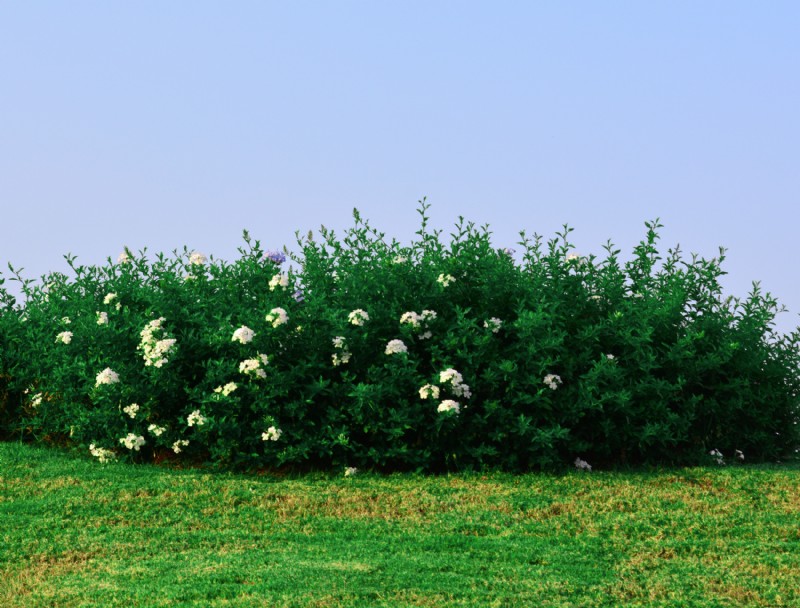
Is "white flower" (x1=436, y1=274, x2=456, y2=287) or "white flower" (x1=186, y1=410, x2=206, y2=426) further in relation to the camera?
"white flower" (x1=436, y1=274, x2=456, y2=287)

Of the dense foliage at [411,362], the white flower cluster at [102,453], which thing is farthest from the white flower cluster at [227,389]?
the white flower cluster at [102,453]

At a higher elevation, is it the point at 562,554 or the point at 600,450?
the point at 600,450

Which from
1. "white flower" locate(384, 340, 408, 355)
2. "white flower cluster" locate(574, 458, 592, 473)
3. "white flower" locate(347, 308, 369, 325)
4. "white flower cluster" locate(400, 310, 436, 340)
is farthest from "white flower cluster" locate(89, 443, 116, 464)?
"white flower cluster" locate(574, 458, 592, 473)

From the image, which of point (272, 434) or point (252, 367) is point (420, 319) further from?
point (272, 434)

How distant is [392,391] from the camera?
9.17 metres

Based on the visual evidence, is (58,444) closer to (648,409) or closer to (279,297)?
(279,297)

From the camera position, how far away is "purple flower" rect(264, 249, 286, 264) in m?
10.7

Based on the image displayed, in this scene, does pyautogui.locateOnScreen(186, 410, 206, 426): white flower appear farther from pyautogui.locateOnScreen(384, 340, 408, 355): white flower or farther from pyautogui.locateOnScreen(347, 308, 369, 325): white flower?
pyautogui.locateOnScreen(384, 340, 408, 355): white flower

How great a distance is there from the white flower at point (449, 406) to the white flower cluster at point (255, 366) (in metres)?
1.75

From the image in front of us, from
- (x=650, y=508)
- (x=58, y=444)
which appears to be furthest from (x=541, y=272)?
(x=58, y=444)

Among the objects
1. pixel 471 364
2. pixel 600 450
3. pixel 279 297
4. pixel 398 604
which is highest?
pixel 279 297

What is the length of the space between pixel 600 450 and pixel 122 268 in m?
5.97

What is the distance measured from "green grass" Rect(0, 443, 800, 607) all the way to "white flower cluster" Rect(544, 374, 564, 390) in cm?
91

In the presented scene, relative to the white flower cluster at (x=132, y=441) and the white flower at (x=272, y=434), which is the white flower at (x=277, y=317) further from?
the white flower cluster at (x=132, y=441)
